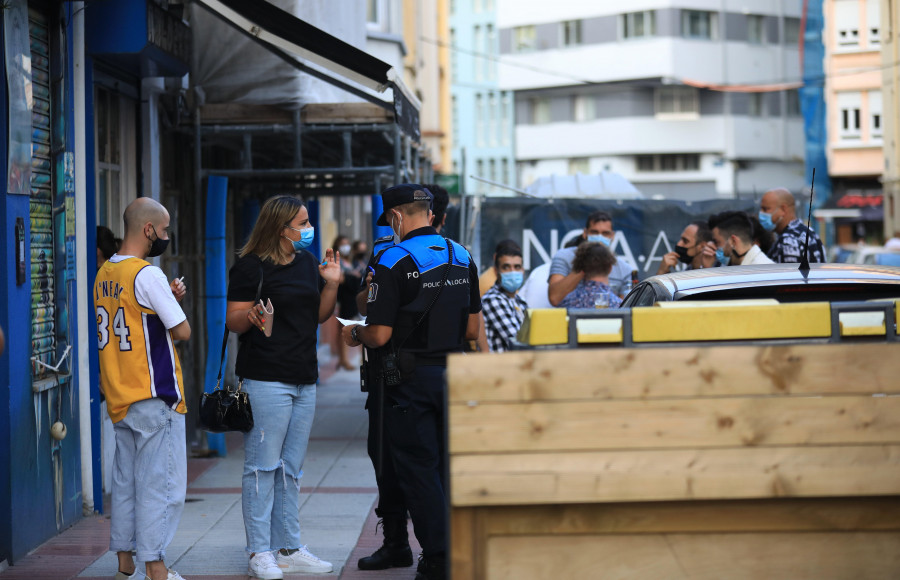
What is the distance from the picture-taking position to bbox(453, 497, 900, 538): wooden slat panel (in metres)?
3.98

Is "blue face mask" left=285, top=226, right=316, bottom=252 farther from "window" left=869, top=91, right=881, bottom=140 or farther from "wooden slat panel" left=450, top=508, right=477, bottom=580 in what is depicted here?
"window" left=869, top=91, right=881, bottom=140

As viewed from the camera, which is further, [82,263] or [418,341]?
[82,263]

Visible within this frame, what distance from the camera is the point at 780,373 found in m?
3.91

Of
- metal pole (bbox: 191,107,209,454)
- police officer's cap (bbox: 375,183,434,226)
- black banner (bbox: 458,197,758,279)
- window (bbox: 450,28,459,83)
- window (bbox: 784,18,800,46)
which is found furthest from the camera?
window (bbox: 450,28,459,83)

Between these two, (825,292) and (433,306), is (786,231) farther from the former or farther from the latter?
(433,306)

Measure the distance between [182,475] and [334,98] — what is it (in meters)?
5.87

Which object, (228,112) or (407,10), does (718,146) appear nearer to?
(407,10)

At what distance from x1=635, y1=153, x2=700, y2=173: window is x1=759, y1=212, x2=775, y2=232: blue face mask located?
4900 centimetres

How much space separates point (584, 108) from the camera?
58.8 m

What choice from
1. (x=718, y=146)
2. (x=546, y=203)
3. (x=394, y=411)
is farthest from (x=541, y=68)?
(x=394, y=411)

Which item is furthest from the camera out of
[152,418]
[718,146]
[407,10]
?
[718,146]

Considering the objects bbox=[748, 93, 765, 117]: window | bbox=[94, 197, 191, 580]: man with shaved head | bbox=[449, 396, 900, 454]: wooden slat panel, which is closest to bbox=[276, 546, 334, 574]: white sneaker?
bbox=[94, 197, 191, 580]: man with shaved head

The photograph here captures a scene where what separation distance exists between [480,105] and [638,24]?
12.3m

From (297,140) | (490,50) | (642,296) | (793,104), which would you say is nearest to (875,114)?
(793,104)
